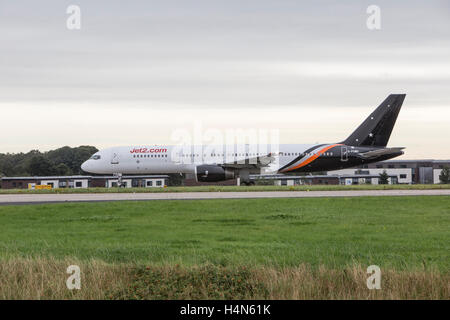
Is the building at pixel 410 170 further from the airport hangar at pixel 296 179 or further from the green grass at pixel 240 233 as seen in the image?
the green grass at pixel 240 233

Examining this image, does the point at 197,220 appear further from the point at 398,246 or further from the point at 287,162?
the point at 287,162

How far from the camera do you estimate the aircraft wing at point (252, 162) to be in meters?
58.4

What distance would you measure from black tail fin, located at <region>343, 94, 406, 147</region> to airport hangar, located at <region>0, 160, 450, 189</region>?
23.8 meters

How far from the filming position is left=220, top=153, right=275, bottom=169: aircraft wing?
5844cm

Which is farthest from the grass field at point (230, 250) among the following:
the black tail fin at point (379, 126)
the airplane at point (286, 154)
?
the black tail fin at point (379, 126)

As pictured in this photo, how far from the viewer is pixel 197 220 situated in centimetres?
2448

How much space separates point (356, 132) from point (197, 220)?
39936 mm

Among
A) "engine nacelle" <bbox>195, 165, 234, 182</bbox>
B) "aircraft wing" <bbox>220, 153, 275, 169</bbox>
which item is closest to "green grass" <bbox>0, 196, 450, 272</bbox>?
"engine nacelle" <bbox>195, 165, 234, 182</bbox>

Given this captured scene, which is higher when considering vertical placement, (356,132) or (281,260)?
(356,132)

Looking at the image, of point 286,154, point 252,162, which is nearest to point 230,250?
point 252,162

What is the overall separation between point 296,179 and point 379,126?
4531 cm

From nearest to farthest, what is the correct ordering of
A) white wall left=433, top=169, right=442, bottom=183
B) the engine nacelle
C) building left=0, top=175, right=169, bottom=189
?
the engine nacelle
building left=0, top=175, right=169, bottom=189
white wall left=433, top=169, right=442, bottom=183

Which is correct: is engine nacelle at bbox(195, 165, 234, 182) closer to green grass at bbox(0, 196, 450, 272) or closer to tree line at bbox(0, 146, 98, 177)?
green grass at bbox(0, 196, 450, 272)
